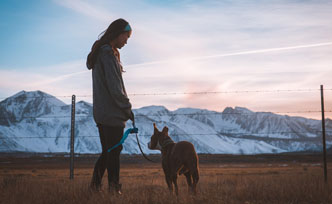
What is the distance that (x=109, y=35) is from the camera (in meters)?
4.93

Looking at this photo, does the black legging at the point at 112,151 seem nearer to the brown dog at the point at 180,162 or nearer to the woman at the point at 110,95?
the woman at the point at 110,95

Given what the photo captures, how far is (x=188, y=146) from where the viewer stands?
21.7ft

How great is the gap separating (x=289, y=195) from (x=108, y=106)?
3.23 m

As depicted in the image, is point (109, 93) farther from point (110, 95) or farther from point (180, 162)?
point (180, 162)

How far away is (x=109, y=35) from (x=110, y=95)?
852mm

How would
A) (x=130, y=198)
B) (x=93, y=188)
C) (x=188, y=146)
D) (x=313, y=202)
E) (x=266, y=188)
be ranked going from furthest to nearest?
1. (x=188, y=146)
2. (x=266, y=188)
3. (x=313, y=202)
4. (x=93, y=188)
5. (x=130, y=198)

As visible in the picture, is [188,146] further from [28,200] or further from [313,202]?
[28,200]

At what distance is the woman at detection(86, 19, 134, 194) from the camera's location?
15.5 ft

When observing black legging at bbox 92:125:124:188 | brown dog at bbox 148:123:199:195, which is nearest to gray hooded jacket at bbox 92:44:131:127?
black legging at bbox 92:125:124:188

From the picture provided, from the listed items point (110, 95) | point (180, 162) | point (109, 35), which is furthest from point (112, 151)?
point (180, 162)

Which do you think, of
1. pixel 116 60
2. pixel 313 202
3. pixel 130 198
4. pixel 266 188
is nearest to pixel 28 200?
pixel 130 198

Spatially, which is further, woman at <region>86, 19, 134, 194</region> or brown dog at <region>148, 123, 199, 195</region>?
brown dog at <region>148, 123, 199, 195</region>

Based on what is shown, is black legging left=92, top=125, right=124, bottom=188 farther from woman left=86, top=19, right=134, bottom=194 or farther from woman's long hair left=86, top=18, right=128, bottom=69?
woman's long hair left=86, top=18, right=128, bottom=69

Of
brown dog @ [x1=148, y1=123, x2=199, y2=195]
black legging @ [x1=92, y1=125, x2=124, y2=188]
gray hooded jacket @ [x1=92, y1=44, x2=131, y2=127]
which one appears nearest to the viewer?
gray hooded jacket @ [x1=92, y1=44, x2=131, y2=127]
